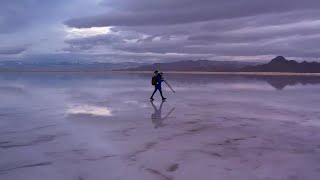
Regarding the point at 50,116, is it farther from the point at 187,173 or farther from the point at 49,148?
the point at 187,173

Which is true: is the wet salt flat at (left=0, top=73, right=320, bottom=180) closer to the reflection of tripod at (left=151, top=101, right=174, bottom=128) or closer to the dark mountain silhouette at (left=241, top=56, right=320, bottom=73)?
the reflection of tripod at (left=151, top=101, right=174, bottom=128)

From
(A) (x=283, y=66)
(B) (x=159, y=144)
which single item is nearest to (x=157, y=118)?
(B) (x=159, y=144)

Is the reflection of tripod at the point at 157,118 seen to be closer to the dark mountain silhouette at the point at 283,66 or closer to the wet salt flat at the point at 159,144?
the wet salt flat at the point at 159,144

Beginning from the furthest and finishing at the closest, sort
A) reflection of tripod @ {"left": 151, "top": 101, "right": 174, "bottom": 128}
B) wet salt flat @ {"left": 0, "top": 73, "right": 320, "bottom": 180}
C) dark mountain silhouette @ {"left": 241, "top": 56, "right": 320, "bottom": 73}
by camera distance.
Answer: dark mountain silhouette @ {"left": 241, "top": 56, "right": 320, "bottom": 73}, reflection of tripod @ {"left": 151, "top": 101, "right": 174, "bottom": 128}, wet salt flat @ {"left": 0, "top": 73, "right": 320, "bottom": 180}

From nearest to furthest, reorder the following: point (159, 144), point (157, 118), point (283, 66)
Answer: point (159, 144) < point (157, 118) < point (283, 66)

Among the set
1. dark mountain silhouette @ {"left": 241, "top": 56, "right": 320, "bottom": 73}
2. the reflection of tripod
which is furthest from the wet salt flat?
dark mountain silhouette @ {"left": 241, "top": 56, "right": 320, "bottom": 73}

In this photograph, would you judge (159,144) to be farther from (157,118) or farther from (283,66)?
(283,66)

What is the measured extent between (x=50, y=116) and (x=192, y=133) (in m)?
6.66

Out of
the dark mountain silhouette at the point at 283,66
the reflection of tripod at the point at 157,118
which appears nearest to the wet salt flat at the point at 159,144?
the reflection of tripod at the point at 157,118

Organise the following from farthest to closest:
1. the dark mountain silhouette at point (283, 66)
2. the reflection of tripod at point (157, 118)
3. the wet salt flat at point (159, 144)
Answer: the dark mountain silhouette at point (283, 66), the reflection of tripod at point (157, 118), the wet salt flat at point (159, 144)

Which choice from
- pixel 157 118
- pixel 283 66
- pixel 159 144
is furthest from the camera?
pixel 283 66

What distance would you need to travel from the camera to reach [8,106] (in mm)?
19375

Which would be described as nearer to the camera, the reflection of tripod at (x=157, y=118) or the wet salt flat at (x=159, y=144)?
the wet salt flat at (x=159, y=144)

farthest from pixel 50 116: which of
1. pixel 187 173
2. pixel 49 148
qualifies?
pixel 187 173
